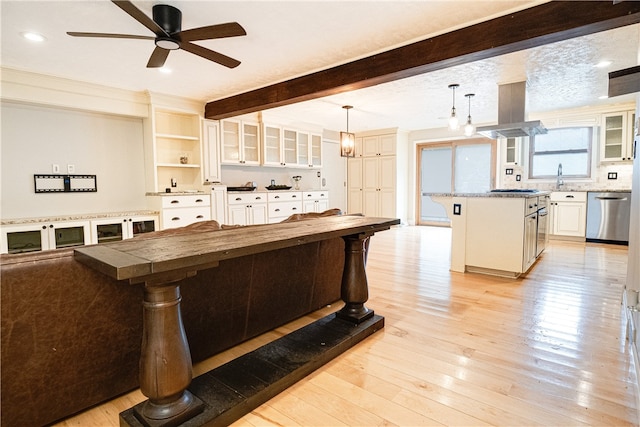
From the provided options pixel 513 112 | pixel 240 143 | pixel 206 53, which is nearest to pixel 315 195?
pixel 240 143

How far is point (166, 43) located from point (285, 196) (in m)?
4.00

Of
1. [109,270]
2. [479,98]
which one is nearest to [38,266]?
[109,270]

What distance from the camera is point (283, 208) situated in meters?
6.45

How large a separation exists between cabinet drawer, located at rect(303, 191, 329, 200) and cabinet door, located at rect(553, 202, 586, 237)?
443 centimetres

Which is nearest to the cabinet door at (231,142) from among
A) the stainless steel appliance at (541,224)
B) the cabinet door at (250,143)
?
the cabinet door at (250,143)

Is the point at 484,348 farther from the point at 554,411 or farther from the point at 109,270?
the point at 109,270

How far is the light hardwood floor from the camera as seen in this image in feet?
5.09

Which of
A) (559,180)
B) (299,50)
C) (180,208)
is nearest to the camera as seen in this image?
(299,50)

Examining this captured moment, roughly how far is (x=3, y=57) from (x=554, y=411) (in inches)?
216

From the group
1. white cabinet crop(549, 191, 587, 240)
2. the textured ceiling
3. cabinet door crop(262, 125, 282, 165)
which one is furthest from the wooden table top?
white cabinet crop(549, 191, 587, 240)

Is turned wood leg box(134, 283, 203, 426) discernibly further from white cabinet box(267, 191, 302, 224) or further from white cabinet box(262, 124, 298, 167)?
white cabinet box(262, 124, 298, 167)

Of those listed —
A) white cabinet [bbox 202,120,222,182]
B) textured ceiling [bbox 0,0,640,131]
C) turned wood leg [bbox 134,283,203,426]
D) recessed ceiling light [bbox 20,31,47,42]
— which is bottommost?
turned wood leg [bbox 134,283,203,426]

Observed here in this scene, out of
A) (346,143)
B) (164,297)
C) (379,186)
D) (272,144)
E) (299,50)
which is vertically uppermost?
(299,50)

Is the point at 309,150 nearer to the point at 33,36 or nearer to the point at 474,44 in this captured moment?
the point at 474,44
